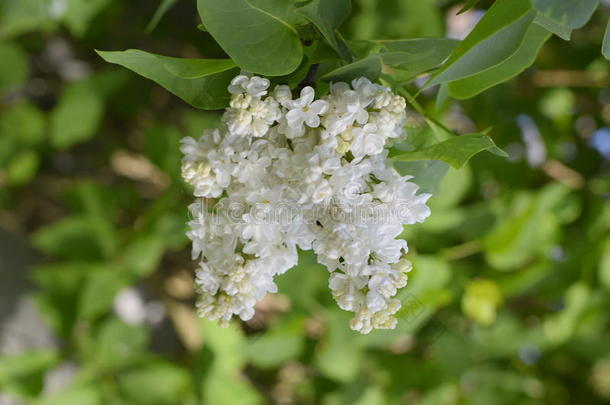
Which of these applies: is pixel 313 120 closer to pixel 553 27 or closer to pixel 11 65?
pixel 553 27

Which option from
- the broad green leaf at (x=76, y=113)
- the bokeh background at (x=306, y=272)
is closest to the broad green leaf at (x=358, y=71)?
the bokeh background at (x=306, y=272)

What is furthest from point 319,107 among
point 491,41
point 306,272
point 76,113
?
point 76,113

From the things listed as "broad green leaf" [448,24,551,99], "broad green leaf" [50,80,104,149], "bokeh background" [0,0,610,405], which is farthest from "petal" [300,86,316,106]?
"broad green leaf" [50,80,104,149]

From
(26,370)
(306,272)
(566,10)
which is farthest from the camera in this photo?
(26,370)

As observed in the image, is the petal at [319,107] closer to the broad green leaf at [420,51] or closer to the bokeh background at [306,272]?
the broad green leaf at [420,51]

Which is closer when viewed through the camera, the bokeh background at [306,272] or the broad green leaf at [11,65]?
the bokeh background at [306,272]
